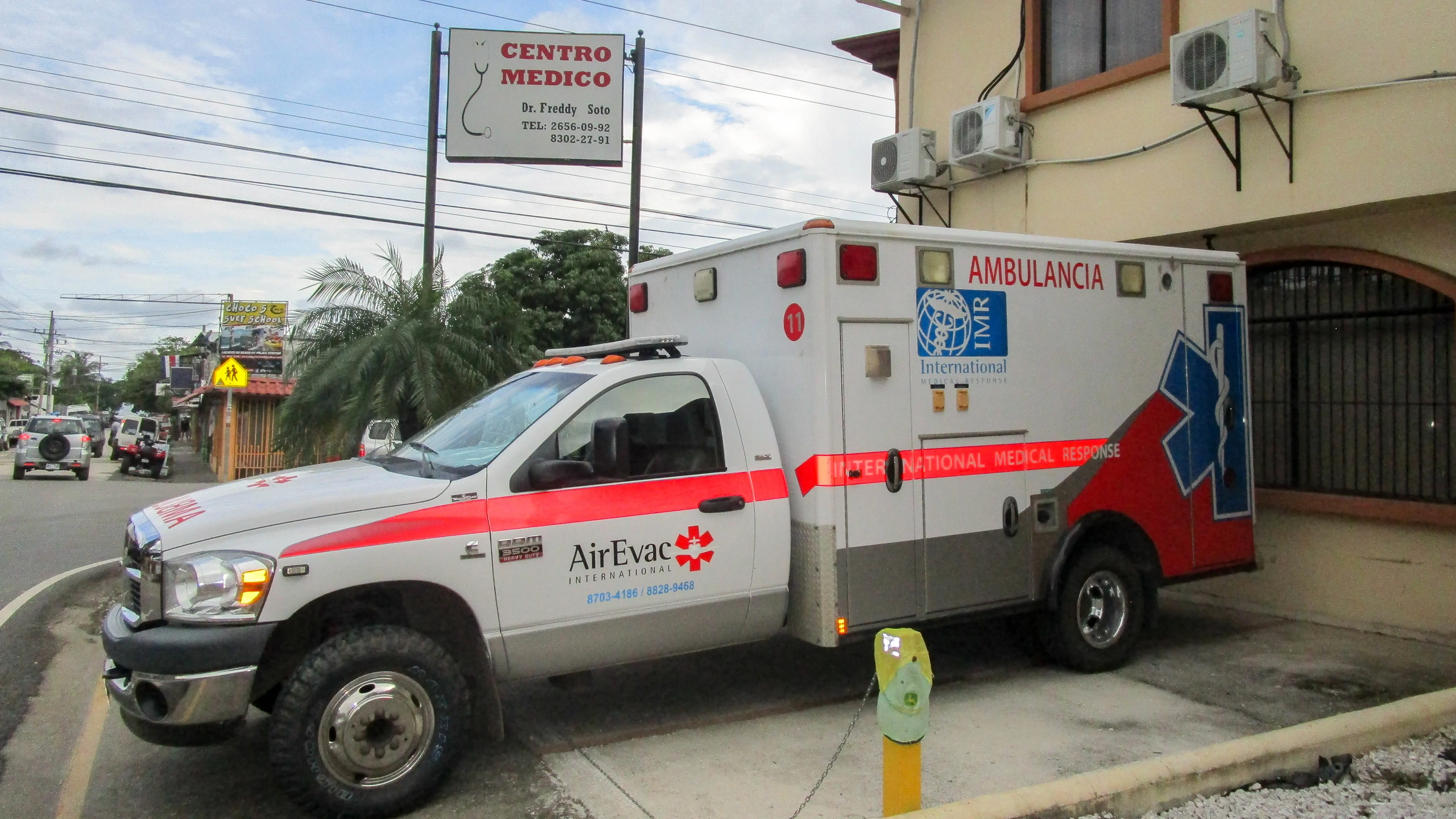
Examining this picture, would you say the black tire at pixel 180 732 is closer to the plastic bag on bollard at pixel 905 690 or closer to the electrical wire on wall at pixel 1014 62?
the plastic bag on bollard at pixel 905 690

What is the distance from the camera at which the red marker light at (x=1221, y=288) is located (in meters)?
7.34

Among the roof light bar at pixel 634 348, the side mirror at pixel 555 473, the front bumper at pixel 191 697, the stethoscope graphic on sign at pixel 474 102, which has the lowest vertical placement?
the front bumper at pixel 191 697

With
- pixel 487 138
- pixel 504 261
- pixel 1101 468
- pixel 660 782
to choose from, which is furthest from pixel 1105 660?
pixel 504 261

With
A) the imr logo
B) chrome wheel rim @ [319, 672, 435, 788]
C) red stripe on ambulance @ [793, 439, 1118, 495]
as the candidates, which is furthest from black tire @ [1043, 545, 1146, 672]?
chrome wheel rim @ [319, 672, 435, 788]

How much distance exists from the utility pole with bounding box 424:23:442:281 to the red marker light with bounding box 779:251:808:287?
8.01 metres

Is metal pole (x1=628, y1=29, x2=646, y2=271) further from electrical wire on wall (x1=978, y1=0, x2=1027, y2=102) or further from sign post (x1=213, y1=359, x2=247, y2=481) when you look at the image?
sign post (x1=213, y1=359, x2=247, y2=481)

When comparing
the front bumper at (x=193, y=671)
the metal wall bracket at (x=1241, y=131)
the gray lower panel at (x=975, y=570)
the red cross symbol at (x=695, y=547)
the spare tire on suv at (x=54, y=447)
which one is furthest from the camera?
the spare tire on suv at (x=54, y=447)

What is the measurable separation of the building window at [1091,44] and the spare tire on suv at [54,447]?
24842mm

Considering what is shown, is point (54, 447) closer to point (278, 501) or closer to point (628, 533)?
point (278, 501)

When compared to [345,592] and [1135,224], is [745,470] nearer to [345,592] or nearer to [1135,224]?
[345,592]

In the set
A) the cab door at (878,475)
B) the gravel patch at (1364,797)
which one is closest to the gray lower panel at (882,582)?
the cab door at (878,475)

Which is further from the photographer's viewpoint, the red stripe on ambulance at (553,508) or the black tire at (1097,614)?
the black tire at (1097,614)

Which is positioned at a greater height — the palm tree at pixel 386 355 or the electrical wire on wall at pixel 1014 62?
the electrical wire on wall at pixel 1014 62

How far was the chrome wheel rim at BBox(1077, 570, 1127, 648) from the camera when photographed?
263 inches
